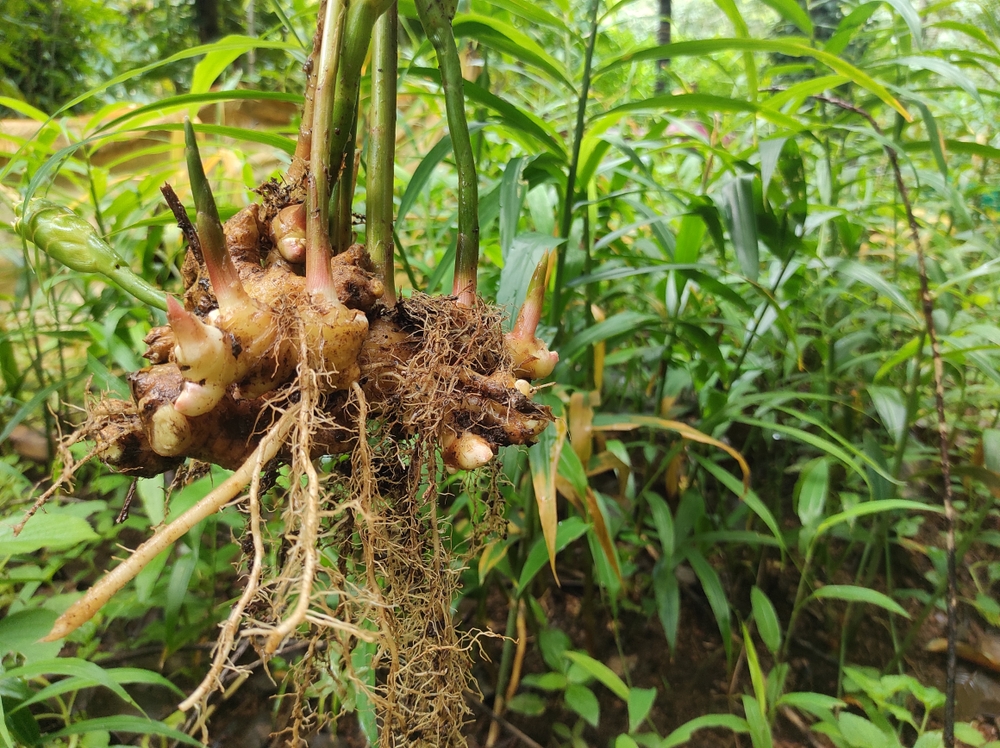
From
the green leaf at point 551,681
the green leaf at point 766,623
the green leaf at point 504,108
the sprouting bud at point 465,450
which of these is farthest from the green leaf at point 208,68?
the green leaf at point 766,623

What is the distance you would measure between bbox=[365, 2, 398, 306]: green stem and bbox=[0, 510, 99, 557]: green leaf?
0.36m

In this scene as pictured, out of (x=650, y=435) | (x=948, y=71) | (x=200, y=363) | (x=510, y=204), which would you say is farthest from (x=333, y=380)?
(x=948, y=71)

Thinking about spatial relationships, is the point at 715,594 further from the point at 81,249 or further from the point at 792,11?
the point at 81,249

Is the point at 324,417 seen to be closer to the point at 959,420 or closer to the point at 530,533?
the point at 530,533

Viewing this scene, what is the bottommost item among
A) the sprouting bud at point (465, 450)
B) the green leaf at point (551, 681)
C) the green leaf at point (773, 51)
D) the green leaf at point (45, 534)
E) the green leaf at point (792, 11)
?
the green leaf at point (551, 681)

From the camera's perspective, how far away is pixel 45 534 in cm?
48

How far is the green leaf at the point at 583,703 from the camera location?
2.16ft

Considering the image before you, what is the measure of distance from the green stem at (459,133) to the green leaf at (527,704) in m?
0.61

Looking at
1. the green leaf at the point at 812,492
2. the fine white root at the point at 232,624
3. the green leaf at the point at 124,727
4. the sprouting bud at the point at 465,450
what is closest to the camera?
the fine white root at the point at 232,624

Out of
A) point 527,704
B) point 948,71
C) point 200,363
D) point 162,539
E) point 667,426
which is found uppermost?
point 948,71

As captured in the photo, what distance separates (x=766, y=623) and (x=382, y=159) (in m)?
0.76

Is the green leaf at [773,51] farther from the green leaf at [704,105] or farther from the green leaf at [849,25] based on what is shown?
the green leaf at [849,25]

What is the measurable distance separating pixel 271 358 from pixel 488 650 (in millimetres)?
728

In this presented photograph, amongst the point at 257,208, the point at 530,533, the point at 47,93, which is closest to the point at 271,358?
the point at 257,208
